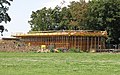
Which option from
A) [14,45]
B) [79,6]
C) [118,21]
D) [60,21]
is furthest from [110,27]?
[14,45]

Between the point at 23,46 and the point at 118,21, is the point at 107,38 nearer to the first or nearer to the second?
the point at 118,21

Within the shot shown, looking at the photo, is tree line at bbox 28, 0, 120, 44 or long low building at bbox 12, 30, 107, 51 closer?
long low building at bbox 12, 30, 107, 51

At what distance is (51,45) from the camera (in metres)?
85.1

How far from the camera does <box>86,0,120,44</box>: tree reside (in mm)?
88562

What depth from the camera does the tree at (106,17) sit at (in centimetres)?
8856

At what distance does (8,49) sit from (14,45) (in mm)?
1744

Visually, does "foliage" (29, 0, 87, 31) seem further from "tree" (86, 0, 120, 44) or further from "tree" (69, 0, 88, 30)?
"tree" (86, 0, 120, 44)

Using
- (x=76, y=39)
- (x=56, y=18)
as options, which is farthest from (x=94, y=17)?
(x=56, y=18)

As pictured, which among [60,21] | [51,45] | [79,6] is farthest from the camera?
[60,21]

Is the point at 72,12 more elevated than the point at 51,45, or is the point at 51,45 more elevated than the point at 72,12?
the point at 72,12

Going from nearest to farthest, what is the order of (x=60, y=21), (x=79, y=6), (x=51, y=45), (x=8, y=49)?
(x=8, y=49), (x=51, y=45), (x=79, y=6), (x=60, y=21)

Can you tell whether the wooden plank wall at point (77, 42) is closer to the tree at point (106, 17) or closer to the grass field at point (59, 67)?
the tree at point (106, 17)

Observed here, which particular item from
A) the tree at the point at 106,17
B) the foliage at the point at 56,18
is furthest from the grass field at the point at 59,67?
the foliage at the point at 56,18

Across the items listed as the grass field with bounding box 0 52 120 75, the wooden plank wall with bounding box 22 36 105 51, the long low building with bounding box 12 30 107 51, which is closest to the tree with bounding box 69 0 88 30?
the long low building with bounding box 12 30 107 51
